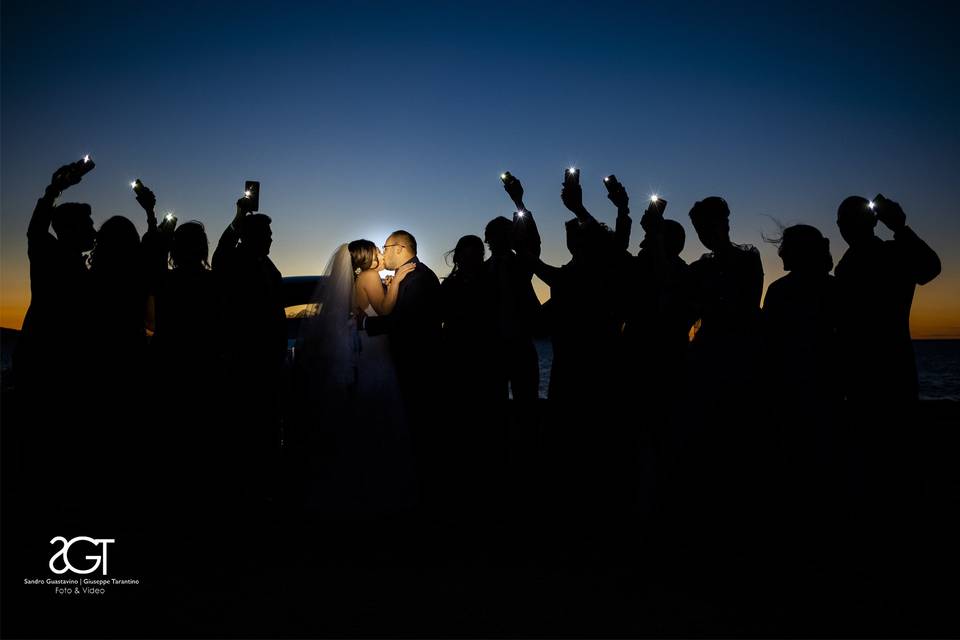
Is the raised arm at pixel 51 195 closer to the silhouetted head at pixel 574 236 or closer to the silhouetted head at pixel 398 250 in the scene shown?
the silhouetted head at pixel 398 250

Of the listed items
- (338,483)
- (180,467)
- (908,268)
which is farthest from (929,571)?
(180,467)

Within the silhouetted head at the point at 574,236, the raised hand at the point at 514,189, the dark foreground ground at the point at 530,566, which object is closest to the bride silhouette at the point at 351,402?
the dark foreground ground at the point at 530,566

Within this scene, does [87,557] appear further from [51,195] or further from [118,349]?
[51,195]

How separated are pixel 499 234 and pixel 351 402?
2066 mm

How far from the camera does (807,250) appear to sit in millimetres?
4160

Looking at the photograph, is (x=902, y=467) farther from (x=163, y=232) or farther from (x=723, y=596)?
(x=163, y=232)

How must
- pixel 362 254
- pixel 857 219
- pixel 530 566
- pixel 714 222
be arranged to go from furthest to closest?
pixel 362 254 → pixel 714 222 → pixel 857 219 → pixel 530 566

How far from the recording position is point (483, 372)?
5105 mm

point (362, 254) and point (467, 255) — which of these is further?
point (467, 255)

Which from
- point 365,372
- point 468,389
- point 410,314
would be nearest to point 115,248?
point 365,372

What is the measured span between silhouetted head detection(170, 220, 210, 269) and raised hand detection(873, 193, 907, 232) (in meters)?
5.36

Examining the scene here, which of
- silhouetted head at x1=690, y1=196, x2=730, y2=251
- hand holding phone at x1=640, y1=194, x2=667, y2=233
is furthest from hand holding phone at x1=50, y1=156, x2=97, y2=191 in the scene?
silhouetted head at x1=690, y1=196, x2=730, y2=251

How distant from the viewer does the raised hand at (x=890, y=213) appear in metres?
3.80

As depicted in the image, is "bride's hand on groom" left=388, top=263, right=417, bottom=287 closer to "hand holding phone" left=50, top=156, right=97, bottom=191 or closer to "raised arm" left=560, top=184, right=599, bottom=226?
"raised arm" left=560, top=184, right=599, bottom=226
